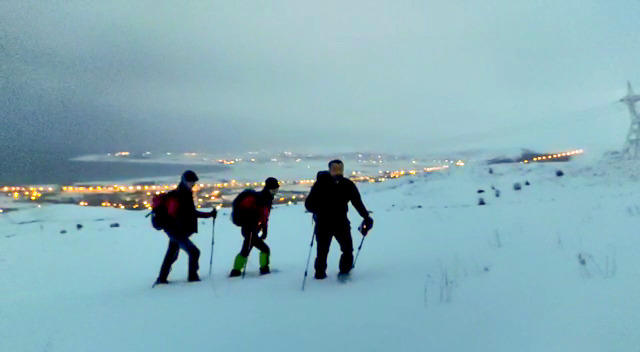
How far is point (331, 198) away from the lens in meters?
7.67

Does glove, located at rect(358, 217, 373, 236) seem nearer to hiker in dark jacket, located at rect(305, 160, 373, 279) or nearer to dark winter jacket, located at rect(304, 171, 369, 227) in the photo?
hiker in dark jacket, located at rect(305, 160, 373, 279)

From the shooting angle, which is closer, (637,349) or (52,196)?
(637,349)

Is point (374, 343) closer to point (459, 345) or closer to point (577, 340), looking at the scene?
point (459, 345)

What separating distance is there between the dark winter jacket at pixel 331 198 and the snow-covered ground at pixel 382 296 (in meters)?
0.95

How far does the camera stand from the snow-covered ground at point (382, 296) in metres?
4.70

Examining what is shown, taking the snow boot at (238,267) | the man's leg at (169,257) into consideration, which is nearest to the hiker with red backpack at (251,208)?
the snow boot at (238,267)

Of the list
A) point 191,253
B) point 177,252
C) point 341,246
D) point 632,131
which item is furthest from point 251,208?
point 632,131

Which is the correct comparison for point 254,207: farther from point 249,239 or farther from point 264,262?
point 264,262

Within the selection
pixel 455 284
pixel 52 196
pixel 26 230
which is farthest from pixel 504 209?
pixel 52 196

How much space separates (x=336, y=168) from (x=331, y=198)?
45 centimetres

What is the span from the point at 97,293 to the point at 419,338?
5.90 metres

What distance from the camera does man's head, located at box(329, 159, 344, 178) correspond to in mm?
7594

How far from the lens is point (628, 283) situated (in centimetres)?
533

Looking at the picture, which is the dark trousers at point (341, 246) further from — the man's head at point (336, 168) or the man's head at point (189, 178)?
the man's head at point (189, 178)
